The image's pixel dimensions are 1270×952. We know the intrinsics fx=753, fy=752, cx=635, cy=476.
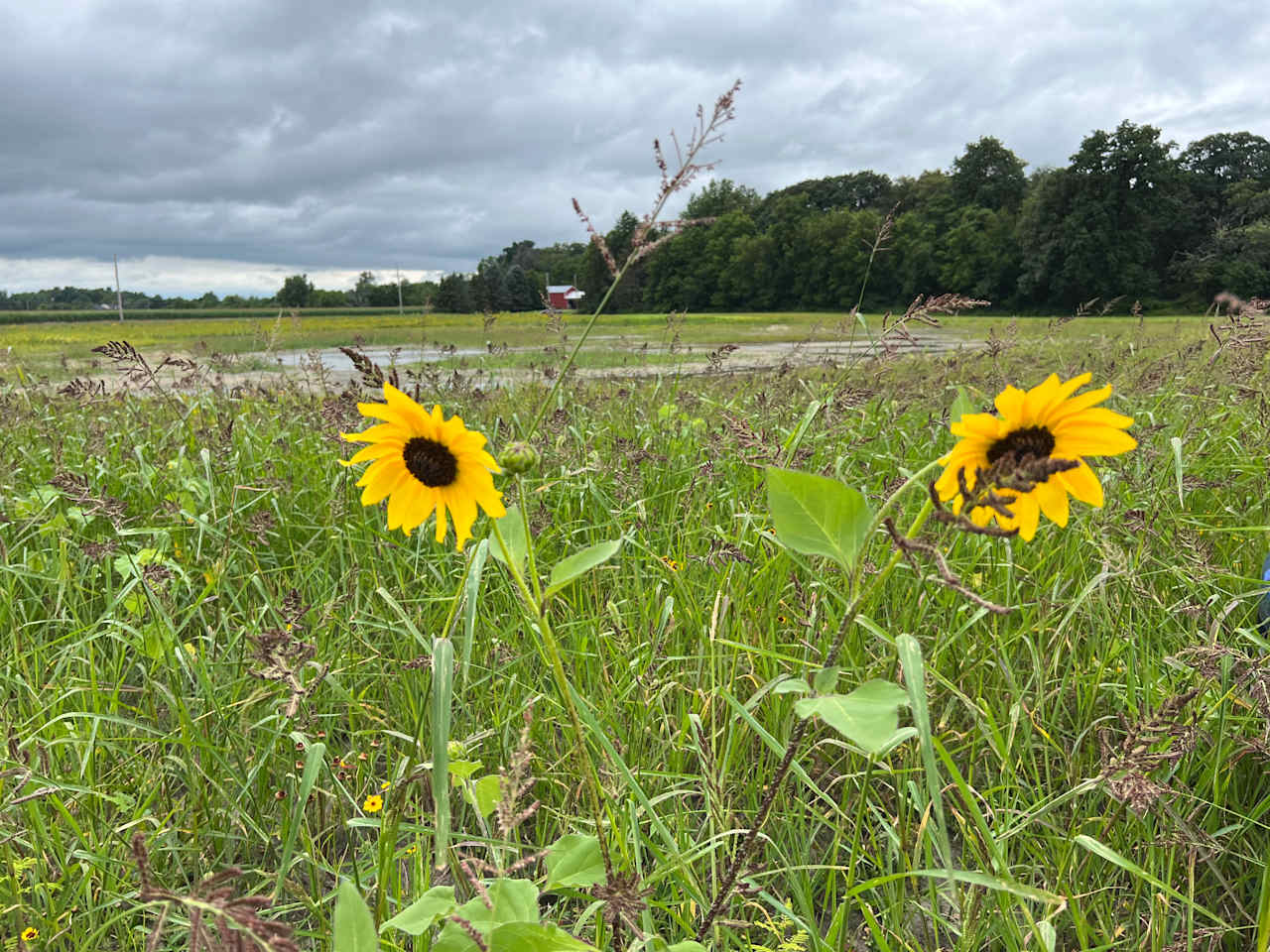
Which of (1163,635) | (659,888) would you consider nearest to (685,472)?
(1163,635)

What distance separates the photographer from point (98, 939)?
1.13m

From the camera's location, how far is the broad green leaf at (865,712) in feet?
1.84

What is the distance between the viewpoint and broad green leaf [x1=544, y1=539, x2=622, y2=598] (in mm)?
719

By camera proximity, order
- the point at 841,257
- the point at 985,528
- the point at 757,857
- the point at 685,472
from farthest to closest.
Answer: the point at 841,257 < the point at 685,472 < the point at 757,857 < the point at 985,528

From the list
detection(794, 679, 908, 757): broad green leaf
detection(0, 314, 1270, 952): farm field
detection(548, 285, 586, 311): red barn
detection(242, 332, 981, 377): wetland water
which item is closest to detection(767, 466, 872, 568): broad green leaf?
detection(0, 314, 1270, 952): farm field

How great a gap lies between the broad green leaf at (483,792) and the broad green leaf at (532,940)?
0.28m

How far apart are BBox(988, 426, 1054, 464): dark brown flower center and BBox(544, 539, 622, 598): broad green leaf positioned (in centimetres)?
36

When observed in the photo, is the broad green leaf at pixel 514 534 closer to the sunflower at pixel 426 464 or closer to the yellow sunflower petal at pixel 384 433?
the sunflower at pixel 426 464

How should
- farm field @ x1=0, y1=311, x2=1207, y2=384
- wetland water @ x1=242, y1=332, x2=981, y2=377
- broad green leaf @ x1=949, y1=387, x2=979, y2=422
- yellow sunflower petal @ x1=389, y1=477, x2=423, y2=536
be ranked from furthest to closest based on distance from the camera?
wetland water @ x1=242, y1=332, x2=981, y2=377 → farm field @ x1=0, y1=311, x2=1207, y2=384 → yellow sunflower petal @ x1=389, y1=477, x2=423, y2=536 → broad green leaf @ x1=949, y1=387, x2=979, y2=422

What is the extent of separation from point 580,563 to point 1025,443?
0.43 meters

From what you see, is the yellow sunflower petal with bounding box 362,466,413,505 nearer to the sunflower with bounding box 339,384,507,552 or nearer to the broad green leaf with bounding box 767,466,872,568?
the sunflower with bounding box 339,384,507,552

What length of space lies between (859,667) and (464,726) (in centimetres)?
83

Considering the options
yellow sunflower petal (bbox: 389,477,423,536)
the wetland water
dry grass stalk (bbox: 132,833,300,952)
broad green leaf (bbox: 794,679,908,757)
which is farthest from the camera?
the wetland water

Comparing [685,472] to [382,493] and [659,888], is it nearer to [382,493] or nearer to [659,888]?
[659,888]
